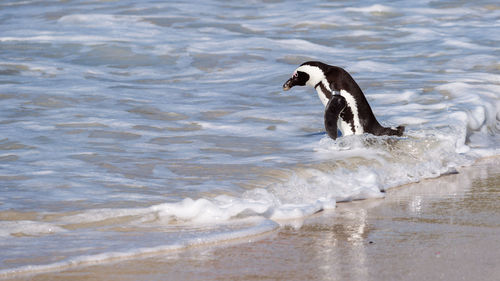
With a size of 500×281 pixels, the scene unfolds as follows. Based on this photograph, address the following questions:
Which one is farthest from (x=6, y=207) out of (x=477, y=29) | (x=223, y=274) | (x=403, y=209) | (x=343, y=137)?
(x=477, y=29)

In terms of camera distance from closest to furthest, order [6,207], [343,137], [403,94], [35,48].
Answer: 1. [6,207]
2. [343,137]
3. [403,94]
4. [35,48]

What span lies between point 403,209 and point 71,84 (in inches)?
209

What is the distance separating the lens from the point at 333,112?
6.55 metres

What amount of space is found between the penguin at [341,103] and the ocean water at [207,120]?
0.18 meters

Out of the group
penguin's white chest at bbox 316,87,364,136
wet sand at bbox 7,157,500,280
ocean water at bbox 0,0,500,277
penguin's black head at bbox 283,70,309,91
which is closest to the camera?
wet sand at bbox 7,157,500,280

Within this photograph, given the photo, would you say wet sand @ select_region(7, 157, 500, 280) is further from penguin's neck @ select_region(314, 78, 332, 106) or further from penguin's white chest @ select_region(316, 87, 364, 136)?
penguin's neck @ select_region(314, 78, 332, 106)

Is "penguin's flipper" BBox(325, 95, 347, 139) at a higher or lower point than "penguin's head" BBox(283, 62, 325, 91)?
lower

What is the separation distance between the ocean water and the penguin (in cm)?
18

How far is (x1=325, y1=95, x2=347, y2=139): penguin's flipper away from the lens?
6.43m

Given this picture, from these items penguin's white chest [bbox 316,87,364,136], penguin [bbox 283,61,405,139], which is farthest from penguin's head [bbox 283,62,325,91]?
penguin's white chest [bbox 316,87,364,136]

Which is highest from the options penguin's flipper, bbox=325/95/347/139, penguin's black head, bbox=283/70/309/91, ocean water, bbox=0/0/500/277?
penguin's black head, bbox=283/70/309/91

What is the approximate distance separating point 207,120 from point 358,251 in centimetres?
386

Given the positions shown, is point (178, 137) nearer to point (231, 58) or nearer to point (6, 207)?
point (6, 207)

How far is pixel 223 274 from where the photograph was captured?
3477 mm
